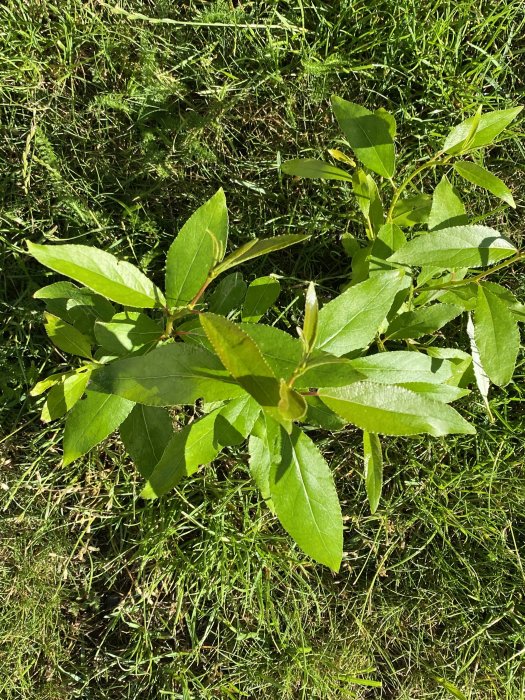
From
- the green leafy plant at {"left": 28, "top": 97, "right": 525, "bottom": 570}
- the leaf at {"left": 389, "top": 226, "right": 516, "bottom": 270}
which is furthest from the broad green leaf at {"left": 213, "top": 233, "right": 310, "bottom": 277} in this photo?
the leaf at {"left": 389, "top": 226, "right": 516, "bottom": 270}

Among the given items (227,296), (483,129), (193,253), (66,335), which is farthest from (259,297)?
(483,129)

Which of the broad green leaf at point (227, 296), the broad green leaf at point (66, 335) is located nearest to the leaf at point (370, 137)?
the broad green leaf at point (227, 296)

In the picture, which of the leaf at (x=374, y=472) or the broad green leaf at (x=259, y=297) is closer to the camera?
the leaf at (x=374, y=472)

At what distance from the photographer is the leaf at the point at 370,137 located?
80.6 inches

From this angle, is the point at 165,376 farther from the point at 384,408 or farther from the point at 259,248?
the point at 384,408

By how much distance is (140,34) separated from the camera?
8.57 feet

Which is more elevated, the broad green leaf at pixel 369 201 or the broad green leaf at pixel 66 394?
the broad green leaf at pixel 369 201

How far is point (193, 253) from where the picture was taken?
72.7 inches

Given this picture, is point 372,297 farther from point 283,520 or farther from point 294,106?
point 294,106

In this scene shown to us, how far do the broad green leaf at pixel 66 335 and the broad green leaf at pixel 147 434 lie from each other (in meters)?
0.24

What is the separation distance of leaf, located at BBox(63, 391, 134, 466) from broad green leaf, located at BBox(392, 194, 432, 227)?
1.17 metres

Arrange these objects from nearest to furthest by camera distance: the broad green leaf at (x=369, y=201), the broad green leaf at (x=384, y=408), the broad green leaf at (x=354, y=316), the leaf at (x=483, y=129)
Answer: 1. the broad green leaf at (x=384, y=408)
2. the broad green leaf at (x=354, y=316)
3. the leaf at (x=483, y=129)
4. the broad green leaf at (x=369, y=201)

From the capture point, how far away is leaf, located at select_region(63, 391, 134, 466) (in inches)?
71.0

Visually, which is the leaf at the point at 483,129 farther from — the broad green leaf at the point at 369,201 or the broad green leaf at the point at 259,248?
the broad green leaf at the point at 259,248
